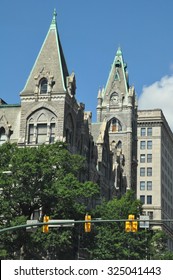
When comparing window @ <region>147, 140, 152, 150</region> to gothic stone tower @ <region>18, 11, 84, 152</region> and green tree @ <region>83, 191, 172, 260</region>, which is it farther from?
green tree @ <region>83, 191, 172, 260</region>

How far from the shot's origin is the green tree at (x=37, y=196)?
46500mm

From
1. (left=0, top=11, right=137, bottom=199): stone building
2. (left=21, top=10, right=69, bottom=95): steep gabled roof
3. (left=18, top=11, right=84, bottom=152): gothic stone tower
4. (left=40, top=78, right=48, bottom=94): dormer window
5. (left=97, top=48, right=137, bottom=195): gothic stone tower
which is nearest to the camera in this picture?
(left=18, top=11, right=84, bottom=152): gothic stone tower

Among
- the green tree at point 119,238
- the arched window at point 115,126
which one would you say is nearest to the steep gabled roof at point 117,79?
the arched window at point 115,126

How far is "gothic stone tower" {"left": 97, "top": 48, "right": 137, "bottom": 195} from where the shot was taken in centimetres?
8862

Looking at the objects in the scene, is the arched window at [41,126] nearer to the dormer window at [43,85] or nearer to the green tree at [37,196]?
the dormer window at [43,85]

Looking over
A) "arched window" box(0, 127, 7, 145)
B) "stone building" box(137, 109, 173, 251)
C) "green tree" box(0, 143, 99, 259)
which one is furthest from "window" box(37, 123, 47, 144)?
"stone building" box(137, 109, 173, 251)

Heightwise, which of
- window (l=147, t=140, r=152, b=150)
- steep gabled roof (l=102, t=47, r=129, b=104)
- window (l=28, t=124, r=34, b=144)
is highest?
steep gabled roof (l=102, t=47, r=129, b=104)

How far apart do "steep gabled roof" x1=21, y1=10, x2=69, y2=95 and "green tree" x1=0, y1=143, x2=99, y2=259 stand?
1641cm

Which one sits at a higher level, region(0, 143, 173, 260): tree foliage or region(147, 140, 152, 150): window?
region(147, 140, 152, 150): window

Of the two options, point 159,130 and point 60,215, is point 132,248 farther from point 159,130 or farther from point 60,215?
point 159,130

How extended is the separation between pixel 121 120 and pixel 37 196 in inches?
1965

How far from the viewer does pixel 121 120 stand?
9688cm

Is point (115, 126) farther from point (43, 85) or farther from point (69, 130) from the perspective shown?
point (43, 85)
